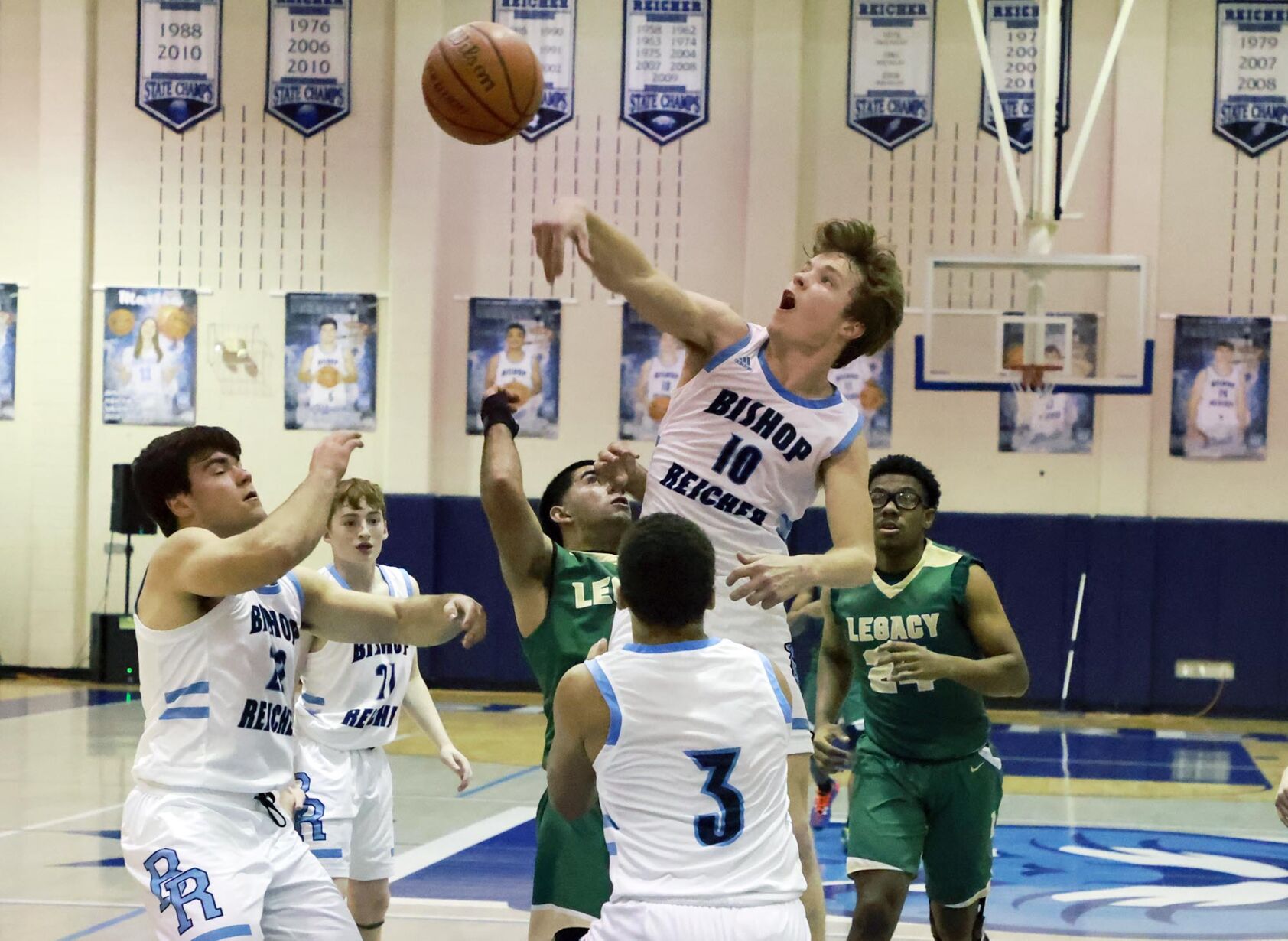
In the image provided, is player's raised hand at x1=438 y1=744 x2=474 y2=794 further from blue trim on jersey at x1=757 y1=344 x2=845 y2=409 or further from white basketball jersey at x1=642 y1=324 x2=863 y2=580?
blue trim on jersey at x1=757 y1=344 x2=845 y2=409

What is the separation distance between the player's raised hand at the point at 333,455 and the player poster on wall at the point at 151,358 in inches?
450

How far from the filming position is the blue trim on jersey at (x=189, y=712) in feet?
11.4

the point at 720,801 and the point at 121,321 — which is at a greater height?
the point at 121,321

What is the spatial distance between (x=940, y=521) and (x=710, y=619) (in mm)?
9869

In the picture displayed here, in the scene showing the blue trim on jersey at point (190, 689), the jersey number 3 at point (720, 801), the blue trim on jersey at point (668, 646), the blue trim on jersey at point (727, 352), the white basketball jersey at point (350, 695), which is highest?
the blue trim on jersey at point (727, 352)

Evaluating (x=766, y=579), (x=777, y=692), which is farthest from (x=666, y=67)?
(x=777, y=692)

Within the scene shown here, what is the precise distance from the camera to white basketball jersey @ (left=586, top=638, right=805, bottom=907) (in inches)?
115

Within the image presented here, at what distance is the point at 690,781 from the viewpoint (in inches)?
116

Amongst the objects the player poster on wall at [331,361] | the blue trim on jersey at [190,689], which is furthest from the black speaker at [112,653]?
the blue trim on jersey at [190,689]

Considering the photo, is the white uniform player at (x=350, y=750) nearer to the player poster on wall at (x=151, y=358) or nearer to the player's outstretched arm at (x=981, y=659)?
the player's outstretched arm at (x=981, y=659)

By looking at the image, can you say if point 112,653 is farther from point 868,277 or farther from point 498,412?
point 868,277

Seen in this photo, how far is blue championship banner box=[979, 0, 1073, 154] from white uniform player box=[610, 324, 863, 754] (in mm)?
10710

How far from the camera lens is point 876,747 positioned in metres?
4.96

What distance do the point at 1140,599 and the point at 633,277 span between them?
421 inches
